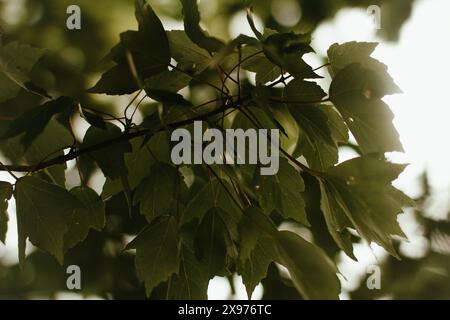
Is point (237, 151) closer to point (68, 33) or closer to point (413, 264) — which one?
point (413, 264)

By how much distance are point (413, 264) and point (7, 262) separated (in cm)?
121

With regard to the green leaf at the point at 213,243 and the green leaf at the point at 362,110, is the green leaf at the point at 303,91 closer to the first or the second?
the green leaf at the point at 362,110

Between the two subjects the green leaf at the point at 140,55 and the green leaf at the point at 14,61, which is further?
the green leaf at the point at 14,61

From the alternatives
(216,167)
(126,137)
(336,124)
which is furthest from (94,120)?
(336,124)

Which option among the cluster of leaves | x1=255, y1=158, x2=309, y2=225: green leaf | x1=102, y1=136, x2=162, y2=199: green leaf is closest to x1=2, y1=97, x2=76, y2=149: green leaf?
the cluster of leaves

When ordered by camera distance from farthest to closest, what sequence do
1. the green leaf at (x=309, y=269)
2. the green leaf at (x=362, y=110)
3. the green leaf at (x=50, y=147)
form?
the green leaf at (x=50, y=147), the green leaf at (x=362, y=110), the green leaf at (x=309, y=269)

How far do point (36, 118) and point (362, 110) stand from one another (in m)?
0.30

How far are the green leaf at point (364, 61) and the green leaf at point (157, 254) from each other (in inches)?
9.4

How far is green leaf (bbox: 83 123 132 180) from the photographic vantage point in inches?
23.8

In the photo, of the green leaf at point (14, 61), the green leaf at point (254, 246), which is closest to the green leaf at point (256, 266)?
the green leaf at point (254, 246)

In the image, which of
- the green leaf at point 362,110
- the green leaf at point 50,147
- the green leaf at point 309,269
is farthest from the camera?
the green leaf at point 50,147

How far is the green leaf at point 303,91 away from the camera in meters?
0.59

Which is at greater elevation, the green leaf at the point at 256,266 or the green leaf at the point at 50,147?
the green leaf at the point at 50,147

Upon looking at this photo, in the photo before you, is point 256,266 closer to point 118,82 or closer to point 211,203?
point 211,203
